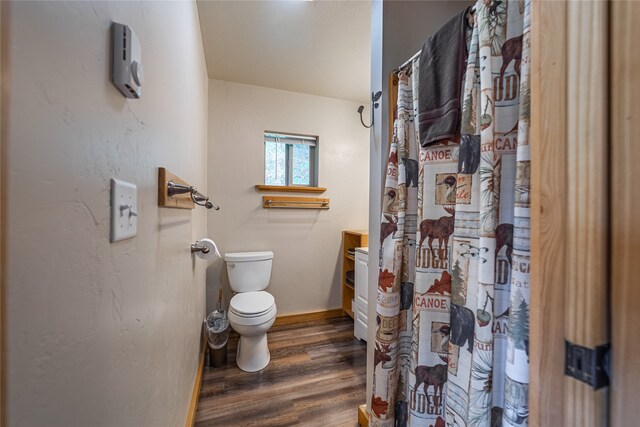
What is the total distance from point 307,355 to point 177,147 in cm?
173

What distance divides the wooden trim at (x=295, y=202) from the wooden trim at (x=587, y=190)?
219cm

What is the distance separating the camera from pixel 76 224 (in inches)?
14.9

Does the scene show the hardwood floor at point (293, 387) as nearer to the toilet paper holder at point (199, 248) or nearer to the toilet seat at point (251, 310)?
the toilet seat at point (251, 310)

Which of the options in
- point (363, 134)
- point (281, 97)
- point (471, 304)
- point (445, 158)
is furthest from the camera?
point (363, 134)

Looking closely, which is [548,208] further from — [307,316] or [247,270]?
[307,316]

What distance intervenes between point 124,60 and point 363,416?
5.74 feet

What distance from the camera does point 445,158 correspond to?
93cm

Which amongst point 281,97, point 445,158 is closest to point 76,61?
point 445,158

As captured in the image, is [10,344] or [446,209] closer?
[10,344]

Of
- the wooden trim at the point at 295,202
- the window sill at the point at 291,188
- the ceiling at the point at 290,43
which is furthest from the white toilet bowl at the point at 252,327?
the ceiling at the point at 290,43

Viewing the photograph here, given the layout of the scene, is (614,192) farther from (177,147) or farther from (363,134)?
(363,134)

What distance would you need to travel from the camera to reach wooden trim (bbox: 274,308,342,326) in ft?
8.02

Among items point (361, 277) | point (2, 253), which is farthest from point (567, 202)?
point (361, 277)

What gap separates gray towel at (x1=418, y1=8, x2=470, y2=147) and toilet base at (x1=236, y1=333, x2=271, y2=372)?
169 centimetres
